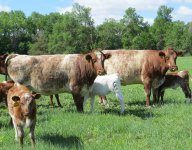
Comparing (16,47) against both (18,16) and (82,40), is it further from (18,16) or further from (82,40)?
(18,16)

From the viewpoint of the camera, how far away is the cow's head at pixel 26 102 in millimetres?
8836

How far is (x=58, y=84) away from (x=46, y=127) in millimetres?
3119

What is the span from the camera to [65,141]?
9523 mm

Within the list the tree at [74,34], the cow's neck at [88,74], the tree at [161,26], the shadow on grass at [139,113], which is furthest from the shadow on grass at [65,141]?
the tree at [161,26]

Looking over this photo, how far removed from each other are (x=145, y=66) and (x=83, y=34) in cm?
9595

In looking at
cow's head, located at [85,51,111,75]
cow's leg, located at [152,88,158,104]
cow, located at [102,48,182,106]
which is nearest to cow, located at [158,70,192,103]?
cow's leg, located at [152,88,158,104]

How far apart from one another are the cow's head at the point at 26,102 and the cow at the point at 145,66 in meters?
7.32

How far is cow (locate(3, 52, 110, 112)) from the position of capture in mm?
13594

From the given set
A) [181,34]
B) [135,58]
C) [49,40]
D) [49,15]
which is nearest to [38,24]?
[49,15]

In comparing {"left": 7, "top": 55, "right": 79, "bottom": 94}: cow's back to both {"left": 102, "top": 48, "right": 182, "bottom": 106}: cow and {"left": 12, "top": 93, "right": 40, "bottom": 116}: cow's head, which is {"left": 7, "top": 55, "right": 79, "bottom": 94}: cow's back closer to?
{"left": 102, "top": 48, "right": 182, "bottom": 106}: cow

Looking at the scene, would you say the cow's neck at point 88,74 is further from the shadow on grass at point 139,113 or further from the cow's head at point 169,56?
the cow's head at point 169,56

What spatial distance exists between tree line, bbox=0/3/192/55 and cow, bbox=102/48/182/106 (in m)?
89.2

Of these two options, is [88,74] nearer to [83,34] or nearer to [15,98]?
[15,98]

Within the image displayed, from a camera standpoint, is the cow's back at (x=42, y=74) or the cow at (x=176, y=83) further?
the cow at (x=176, y=83)
